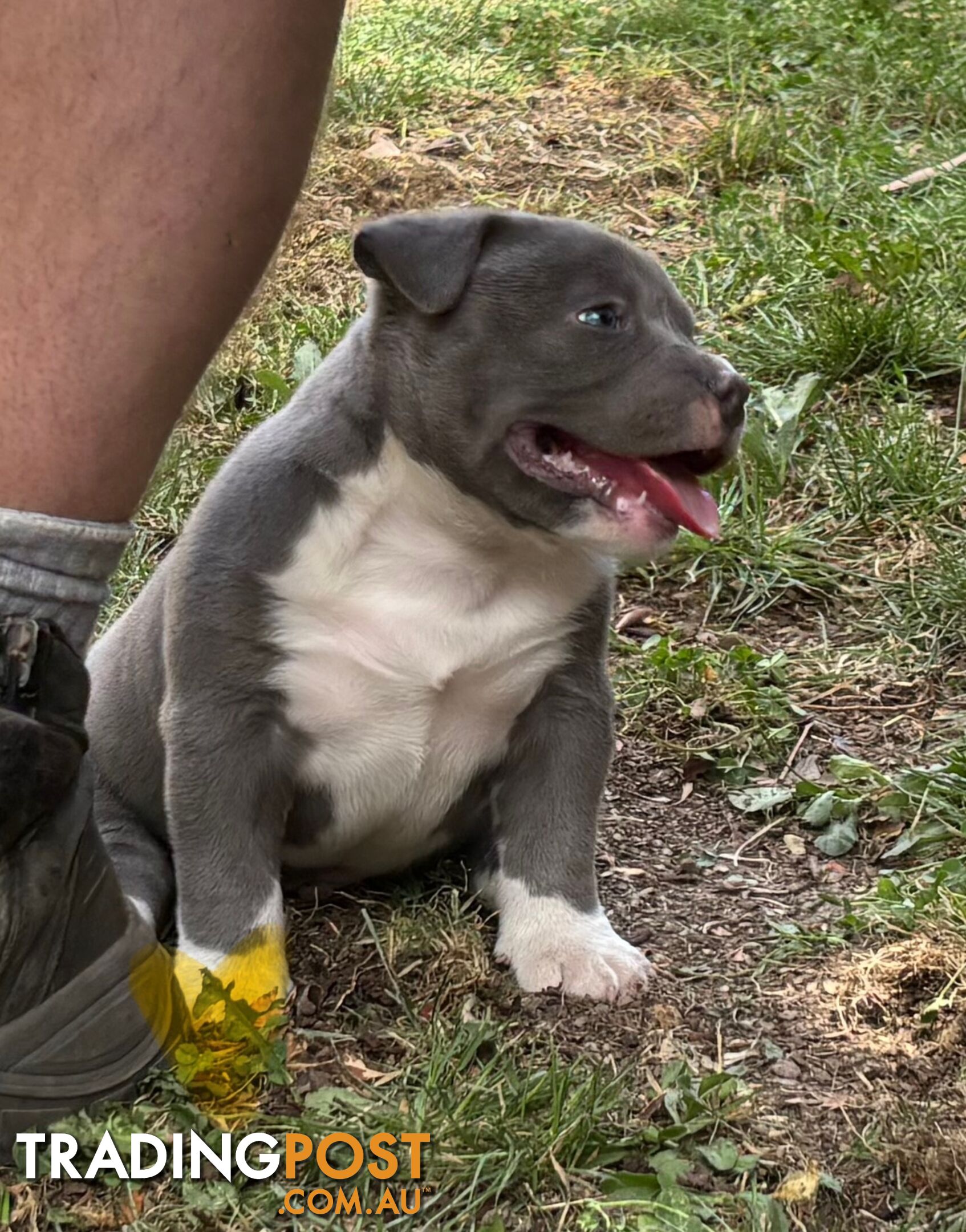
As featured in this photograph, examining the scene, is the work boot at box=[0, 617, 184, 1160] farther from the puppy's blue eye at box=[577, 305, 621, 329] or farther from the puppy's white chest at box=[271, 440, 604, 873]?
the puppy's blue eye at box=[577, 305, 621, 329]

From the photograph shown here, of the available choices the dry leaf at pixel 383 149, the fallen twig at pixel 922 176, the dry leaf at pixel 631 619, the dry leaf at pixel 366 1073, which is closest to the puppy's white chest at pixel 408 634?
the dry leaf at pixel 366 1073

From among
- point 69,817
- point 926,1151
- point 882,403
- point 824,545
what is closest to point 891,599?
point 824,545

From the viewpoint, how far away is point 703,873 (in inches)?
143

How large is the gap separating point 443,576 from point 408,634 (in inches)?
5.0

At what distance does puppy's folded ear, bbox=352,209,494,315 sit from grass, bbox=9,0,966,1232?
117 cm

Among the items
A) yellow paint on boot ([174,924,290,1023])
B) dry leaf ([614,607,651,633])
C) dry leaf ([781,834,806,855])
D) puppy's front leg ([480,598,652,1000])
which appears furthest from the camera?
dry leaf ([614,607,651,633])

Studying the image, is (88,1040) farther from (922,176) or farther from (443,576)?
(922,176)

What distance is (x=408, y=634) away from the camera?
321 cm

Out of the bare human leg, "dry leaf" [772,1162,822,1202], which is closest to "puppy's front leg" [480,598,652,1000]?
"dry leaf" [772,1162,822,1202]

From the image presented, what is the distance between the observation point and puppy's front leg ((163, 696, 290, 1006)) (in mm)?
3072

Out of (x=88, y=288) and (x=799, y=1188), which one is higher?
(x=88, y=288)

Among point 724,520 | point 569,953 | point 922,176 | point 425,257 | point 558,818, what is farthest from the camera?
point 922,176

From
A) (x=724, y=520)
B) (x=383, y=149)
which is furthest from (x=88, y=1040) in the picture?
(x=383, y=149)

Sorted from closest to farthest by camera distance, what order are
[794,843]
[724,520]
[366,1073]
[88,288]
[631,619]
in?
[88,288], [366,1073], [794,843], [631,619], [724,520]
